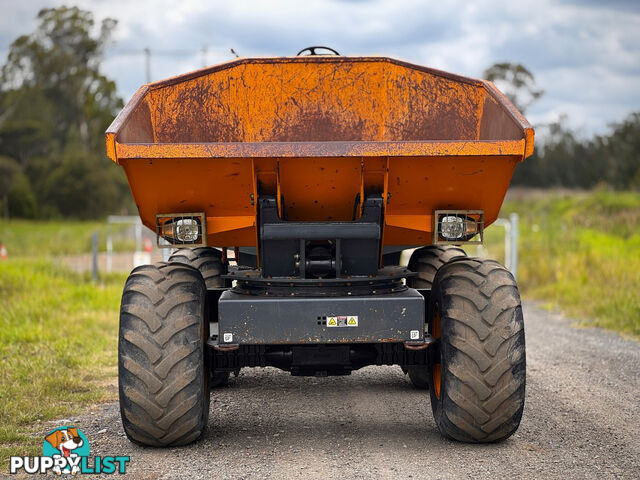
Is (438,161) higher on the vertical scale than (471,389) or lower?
higher

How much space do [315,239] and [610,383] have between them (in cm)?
358

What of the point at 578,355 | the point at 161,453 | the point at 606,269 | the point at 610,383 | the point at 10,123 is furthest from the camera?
the point at 10,123

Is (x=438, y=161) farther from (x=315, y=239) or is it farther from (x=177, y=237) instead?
(x=177, y=237)

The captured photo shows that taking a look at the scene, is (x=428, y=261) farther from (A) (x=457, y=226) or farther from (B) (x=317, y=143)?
(B) (x=317, y=143)

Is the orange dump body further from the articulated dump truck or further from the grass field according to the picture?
the grass field

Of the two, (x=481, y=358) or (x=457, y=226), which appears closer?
(x=481, y=358)

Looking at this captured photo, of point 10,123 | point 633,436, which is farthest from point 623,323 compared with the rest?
point 10,123

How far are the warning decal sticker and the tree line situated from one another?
48.2 m

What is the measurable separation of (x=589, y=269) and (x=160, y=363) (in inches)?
446

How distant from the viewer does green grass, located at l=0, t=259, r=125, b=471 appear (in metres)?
6.94

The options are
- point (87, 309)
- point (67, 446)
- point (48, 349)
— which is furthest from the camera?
point (87, 309)

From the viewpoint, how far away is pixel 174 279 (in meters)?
5.89

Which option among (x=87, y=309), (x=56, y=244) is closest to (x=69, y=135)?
(x=56, y=244)

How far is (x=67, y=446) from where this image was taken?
5.94m
